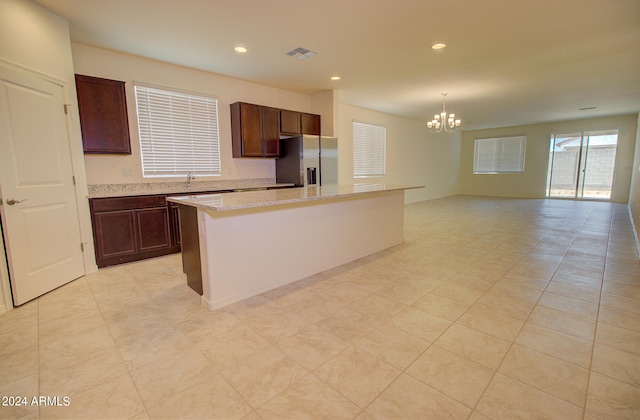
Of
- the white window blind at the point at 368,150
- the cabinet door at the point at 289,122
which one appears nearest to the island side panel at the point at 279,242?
the cabinet door at the point at 289,122

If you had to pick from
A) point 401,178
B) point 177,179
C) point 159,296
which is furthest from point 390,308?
point 401,178

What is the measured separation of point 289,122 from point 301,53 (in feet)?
5.51

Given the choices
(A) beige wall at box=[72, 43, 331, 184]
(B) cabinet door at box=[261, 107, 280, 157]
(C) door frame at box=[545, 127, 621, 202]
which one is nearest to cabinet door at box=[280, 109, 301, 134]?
(B) cabinet door at box=[261, 107, 280, 157]

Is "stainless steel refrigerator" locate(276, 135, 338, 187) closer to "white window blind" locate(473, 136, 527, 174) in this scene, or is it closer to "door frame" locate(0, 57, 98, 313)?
"door frame" locate(0, 57, 98, 313)

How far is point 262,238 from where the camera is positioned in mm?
2760

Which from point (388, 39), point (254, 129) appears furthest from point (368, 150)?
point (388, 39)

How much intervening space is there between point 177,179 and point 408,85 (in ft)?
14.3

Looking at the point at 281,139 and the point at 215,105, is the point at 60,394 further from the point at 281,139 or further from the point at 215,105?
the point at 281,139

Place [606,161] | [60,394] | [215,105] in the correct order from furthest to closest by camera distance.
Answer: [606,161] < [215,105] < [60,394]

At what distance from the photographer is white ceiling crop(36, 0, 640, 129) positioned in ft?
9.30

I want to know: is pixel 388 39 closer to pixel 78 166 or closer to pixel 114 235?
pixel 78 166

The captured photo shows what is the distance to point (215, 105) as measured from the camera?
482 centimetres

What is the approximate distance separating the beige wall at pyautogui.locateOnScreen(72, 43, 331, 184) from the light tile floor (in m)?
1.44

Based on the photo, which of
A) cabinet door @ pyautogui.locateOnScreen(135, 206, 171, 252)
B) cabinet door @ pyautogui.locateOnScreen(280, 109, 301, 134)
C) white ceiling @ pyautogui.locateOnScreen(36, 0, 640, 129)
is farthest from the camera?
cabinet door @ pyautogui.locateOnScreen(280, 109, 301, 134)
